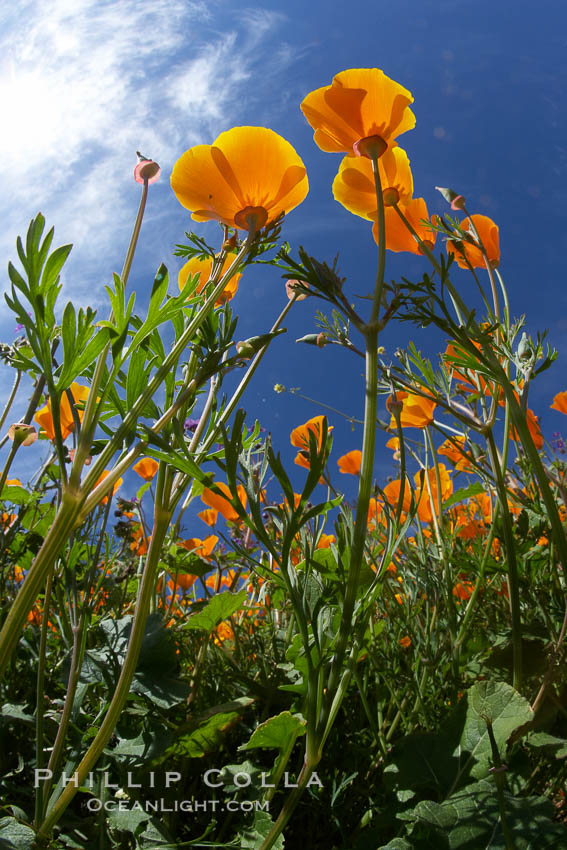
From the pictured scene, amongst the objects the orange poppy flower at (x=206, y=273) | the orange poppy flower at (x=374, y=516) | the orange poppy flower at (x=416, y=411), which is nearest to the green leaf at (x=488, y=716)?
the orange poppy flower at (x=374, y=516)

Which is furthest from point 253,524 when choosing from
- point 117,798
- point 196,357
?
point 117,798

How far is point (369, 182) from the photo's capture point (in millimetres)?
943

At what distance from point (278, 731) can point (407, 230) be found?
0.88 metres

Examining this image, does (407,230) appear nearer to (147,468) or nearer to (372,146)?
(372,146)

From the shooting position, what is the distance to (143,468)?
1.66m

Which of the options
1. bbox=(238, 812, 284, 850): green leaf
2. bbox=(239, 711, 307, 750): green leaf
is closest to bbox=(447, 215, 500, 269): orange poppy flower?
bbox=(239, 711, 307, 750): green leaf

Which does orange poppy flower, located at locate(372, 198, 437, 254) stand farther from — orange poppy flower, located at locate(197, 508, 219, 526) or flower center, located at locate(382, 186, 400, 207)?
orange poppy flower, located at locate(197, 508, 219, 526)

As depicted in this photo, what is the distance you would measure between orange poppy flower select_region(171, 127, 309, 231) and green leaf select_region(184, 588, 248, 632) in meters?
0.63

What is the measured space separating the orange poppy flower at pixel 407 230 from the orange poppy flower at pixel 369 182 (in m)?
0.03

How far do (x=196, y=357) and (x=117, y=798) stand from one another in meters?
0.71

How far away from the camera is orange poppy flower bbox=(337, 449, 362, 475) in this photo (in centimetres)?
175

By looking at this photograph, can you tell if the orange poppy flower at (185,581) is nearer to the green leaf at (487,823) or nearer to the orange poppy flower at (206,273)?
the orange poppy flower at (206,273)

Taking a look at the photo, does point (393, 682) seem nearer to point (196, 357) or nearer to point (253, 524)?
point (253, 524)

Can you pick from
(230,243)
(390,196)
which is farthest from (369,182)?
(230,243)
